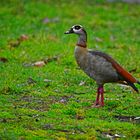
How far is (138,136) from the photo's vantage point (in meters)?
8.59

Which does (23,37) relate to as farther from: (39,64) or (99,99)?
(99,99)

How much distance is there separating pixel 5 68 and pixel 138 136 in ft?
16.0

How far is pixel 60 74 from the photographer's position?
12766 millimetres

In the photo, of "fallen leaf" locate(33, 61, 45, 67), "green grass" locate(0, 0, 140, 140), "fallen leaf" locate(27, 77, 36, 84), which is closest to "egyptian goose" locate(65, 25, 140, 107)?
"green grass" locate(0, 0, 140, 140)

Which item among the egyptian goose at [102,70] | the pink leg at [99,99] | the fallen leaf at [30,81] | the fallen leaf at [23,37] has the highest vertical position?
the egyptian goose at [102,70]

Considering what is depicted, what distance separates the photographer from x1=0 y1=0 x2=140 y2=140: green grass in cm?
880

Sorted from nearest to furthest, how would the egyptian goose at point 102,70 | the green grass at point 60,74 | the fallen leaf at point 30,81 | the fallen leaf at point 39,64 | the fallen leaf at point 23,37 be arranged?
the green grass at point 60,74
the egyptian goose at point 102,70
the fallen leaf at point 30,81
the fallen leaf at point 39,64
the fallen leaf at point 23,37

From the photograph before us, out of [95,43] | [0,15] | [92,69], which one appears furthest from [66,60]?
[0,15]

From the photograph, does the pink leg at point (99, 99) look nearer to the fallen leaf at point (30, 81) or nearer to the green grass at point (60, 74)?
the green grass at point (60, 74)

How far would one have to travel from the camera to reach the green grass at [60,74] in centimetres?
880

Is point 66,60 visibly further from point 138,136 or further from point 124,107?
point 138,136

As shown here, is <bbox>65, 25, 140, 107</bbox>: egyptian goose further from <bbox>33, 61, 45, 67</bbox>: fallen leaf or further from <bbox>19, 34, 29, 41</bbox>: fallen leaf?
<bbox>19, 34, 29, 41</bbox>: fallen leaf

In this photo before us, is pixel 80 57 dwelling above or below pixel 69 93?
above

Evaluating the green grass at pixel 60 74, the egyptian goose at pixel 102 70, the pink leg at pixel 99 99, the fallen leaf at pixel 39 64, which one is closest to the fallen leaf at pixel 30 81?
the green grass at pixel 60 74
